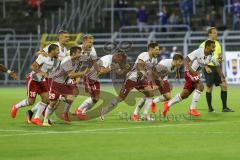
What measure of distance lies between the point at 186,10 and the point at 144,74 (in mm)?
22474

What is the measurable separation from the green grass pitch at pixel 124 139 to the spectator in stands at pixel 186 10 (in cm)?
2111

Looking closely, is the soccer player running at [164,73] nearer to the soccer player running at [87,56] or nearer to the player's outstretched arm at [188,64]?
the player's outstretched arm at [188,64]

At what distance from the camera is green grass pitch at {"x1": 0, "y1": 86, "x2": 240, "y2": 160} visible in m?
13.9

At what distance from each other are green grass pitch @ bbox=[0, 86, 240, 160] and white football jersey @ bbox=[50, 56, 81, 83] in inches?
43.2

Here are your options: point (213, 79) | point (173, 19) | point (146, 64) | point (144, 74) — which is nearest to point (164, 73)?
point (213, 79)

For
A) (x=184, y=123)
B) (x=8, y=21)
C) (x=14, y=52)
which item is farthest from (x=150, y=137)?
(x=8, y=21)

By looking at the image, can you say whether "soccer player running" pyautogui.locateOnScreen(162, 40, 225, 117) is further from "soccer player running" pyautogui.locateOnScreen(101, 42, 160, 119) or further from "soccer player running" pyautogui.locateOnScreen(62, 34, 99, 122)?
"soccer player running" pyautogui.locateOnScreen(62, 34, 99, 122)

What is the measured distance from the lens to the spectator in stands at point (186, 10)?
4338 cm

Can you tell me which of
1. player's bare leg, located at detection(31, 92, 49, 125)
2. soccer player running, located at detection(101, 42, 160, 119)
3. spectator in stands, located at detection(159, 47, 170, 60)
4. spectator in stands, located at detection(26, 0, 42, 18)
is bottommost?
player's bare leg, located at detection(31, 92, 49, 125)

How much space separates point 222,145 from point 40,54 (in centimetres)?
675

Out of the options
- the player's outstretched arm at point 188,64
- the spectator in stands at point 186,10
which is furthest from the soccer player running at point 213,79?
the spectator in stands at point 186,10

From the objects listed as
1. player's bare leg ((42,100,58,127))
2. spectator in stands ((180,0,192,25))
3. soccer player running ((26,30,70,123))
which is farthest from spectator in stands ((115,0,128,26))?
player's bare leg ((42,100,58,127))

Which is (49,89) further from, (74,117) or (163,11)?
(163,11)

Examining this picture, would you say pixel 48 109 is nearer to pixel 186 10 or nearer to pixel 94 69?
pixel 94 69
